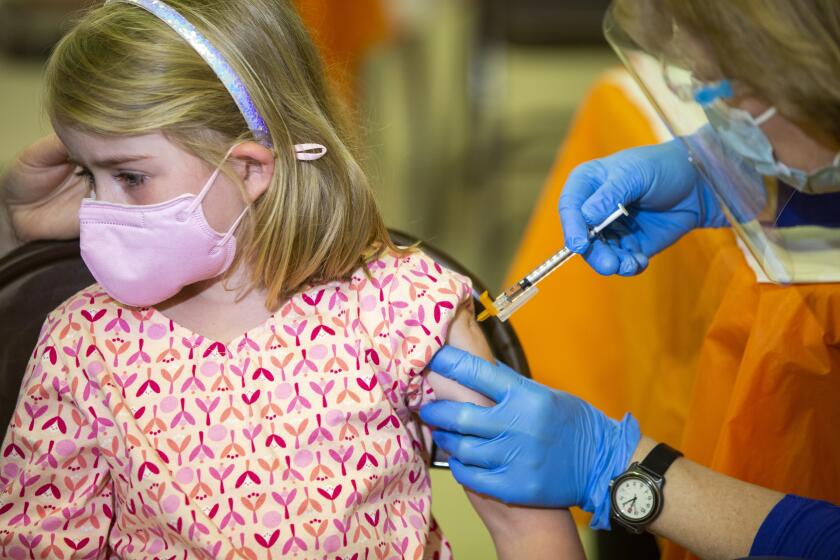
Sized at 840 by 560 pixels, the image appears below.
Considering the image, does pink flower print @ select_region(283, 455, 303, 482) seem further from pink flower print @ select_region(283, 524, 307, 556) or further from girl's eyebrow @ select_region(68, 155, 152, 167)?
girl's eyebrow @ select_region(68, 155, 152, 167)

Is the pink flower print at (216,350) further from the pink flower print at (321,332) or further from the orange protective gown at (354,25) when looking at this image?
the orange protective gown at (354,25)

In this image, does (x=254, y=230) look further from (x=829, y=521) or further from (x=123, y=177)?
(x=829, y=521)

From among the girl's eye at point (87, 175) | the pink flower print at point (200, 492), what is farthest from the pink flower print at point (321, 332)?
the girl's eye at point (87, 175)

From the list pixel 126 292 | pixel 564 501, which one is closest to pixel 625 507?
pixel 564 501

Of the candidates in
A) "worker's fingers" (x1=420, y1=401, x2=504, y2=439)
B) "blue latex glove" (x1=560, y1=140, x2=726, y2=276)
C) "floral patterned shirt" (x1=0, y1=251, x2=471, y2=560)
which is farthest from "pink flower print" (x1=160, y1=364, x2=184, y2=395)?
"blue latex glove" (x1=560, y1=140, x2=726, y2=276)

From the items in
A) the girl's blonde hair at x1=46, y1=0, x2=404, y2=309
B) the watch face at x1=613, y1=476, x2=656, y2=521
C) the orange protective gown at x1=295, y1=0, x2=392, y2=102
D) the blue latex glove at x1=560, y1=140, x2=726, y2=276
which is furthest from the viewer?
the orange protective gown at x1=295, y1=0, x2=392, y2=102

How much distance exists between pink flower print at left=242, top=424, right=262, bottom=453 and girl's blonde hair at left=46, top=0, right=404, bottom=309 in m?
0.15

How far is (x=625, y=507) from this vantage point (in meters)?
1.19

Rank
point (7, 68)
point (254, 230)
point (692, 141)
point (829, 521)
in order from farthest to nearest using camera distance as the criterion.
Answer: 1. point (7, 68)
2. point (692, 141)
3. point (254, 230)
4. point (829, 521)

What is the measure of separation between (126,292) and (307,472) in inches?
11.5

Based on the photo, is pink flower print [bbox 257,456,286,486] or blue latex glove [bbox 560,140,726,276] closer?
pink flower print [bbox 257,456,286,486]

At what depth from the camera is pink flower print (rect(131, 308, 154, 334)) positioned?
118 cm

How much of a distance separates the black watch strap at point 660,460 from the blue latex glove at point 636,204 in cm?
24

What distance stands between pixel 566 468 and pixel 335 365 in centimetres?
32
